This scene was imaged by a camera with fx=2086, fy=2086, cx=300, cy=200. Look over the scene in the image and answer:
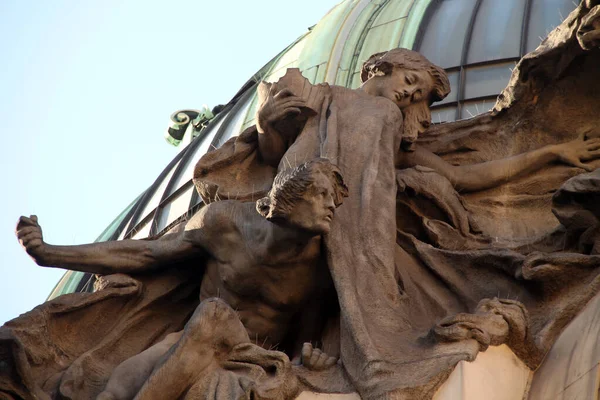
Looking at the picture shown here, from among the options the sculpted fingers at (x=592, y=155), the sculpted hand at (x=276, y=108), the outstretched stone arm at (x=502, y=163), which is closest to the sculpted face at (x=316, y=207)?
the sculpted hand at (x=276, y=108)

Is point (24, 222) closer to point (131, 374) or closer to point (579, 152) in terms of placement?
point (131, 374)

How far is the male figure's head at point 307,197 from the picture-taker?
12484 millimetres

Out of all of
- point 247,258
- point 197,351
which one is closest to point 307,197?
point 247,258

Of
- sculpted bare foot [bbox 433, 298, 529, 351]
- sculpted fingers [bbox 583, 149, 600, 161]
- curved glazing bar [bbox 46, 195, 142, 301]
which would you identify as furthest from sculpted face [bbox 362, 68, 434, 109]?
curved glazing bar [bbox 46, 195, 142, 301]

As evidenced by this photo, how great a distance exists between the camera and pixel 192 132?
2634cm

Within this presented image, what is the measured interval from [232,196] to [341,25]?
381 inches

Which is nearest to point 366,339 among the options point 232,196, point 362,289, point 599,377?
point 362,289

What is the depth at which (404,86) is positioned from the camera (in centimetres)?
1466

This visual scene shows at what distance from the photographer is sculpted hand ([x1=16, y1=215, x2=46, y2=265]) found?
13.2m

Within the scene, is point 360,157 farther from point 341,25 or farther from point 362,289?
point 341,25

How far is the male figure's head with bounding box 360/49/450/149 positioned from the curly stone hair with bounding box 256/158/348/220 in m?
1.97

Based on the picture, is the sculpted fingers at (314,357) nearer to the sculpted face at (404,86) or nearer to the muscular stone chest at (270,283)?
the muscular stone chest at (270,283)

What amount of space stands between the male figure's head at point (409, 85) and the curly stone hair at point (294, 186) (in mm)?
1966

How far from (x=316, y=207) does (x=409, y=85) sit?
238 cm
